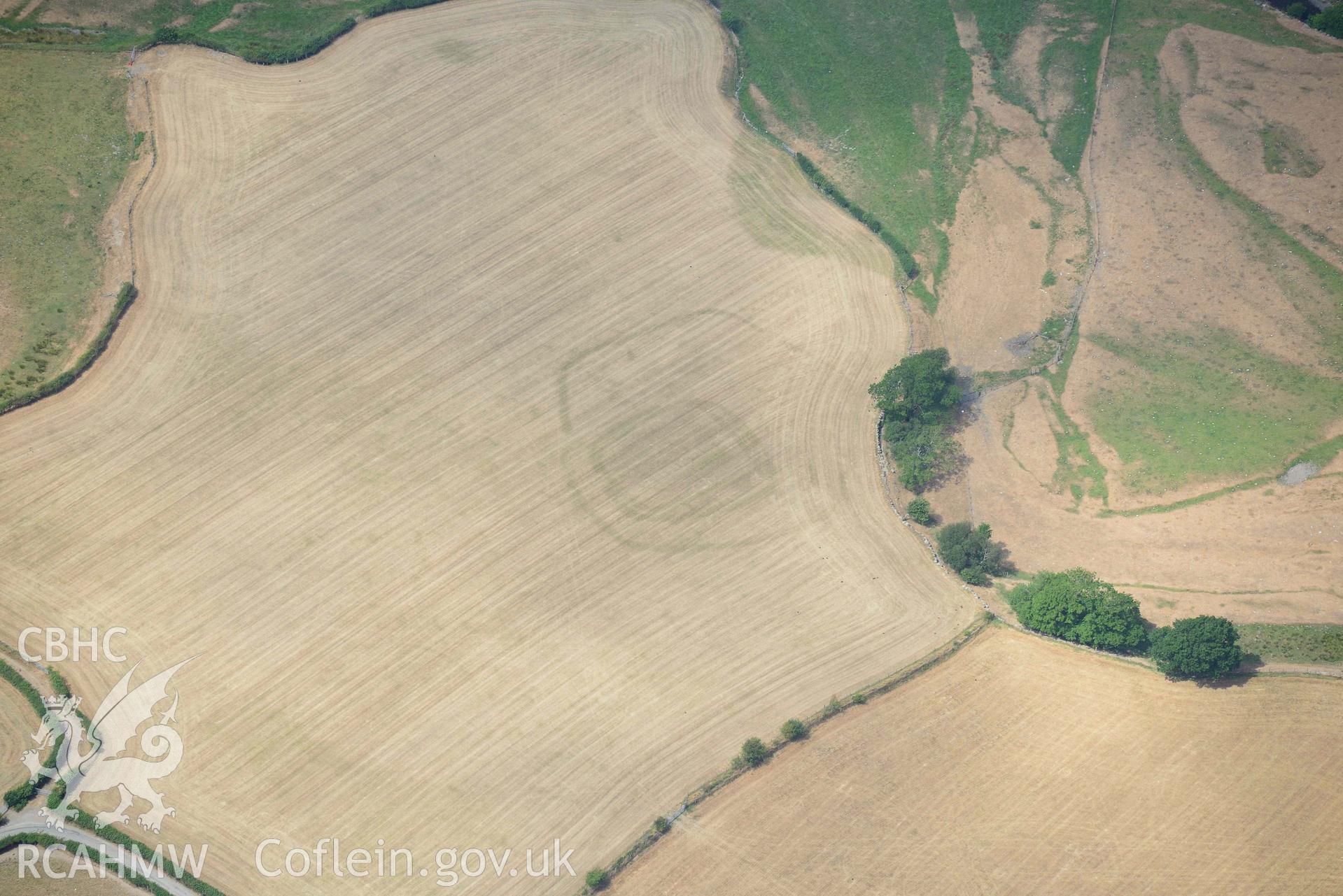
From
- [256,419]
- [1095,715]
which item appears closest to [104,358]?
[256,419]

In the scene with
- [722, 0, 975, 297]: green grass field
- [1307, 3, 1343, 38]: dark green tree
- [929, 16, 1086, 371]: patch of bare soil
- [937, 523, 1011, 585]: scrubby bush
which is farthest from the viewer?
[1307, 3, 1343, 38]: dark green tree

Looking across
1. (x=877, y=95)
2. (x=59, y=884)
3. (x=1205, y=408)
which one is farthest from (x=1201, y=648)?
(x=59, y=884)

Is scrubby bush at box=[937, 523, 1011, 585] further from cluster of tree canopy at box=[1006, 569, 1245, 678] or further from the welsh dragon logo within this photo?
the welsh dragon logo

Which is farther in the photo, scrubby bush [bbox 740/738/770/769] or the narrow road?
scrubby bush [bbox 740/738/770/769]

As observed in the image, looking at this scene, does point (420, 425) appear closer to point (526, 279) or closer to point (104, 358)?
point (526, 279)

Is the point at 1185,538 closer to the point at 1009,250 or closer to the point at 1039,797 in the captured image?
the point at 1039,797

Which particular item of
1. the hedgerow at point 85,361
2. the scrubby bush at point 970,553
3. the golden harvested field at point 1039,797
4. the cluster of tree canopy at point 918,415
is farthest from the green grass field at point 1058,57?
the hedgerow at point 85,361

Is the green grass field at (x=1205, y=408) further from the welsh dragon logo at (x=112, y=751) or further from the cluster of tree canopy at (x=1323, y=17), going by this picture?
the welsh dragon logo at (x=112, y=751)

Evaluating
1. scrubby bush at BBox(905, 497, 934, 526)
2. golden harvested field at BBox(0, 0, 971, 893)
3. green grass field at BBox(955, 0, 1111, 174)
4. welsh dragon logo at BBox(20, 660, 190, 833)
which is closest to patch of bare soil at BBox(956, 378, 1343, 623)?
scrubby bush at BBox(905, 497, 934, 526)
